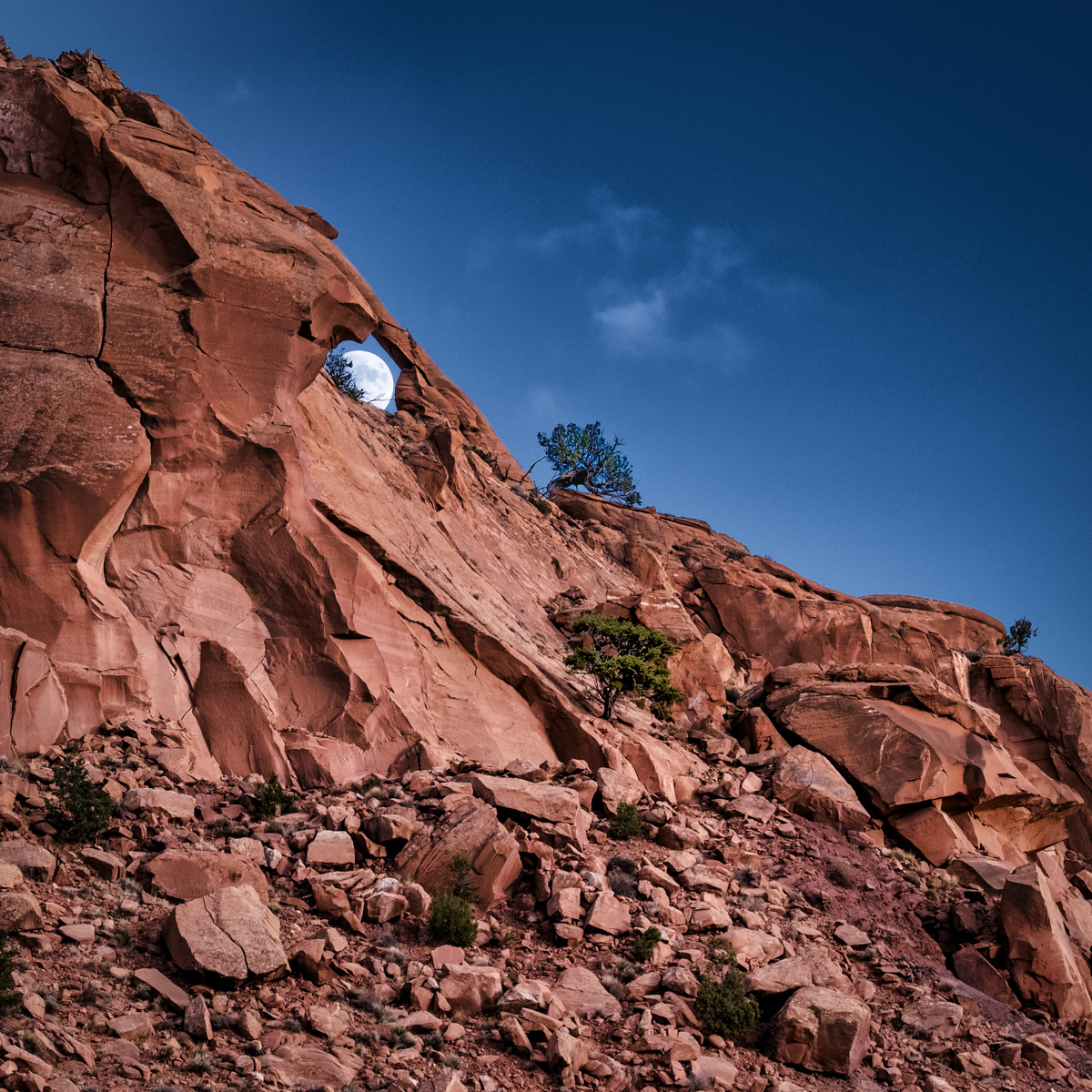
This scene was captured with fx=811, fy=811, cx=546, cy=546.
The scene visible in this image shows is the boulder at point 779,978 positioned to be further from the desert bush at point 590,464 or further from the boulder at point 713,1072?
the desert bush at point 590,464

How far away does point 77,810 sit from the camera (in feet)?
32.1

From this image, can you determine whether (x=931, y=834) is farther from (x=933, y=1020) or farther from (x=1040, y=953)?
(x=933, y=1020)

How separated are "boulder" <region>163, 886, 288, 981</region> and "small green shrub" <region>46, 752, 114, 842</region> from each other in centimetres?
208

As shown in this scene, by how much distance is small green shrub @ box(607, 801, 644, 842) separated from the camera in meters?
14.6

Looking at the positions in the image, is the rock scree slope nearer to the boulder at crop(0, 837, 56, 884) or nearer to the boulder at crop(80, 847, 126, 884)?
the boulder at crop(80, 847, 126, 884)

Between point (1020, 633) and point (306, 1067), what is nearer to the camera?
point (306, 1067)

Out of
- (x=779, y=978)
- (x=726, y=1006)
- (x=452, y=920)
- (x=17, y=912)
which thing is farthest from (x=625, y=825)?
(x=17, y=912)

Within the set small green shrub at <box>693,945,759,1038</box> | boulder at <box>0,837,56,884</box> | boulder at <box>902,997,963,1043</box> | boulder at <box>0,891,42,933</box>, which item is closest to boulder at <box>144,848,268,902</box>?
boulder at <box>0,837,56,884</box>

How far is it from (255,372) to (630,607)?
14.8m

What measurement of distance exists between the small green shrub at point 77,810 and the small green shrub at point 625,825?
324 inches

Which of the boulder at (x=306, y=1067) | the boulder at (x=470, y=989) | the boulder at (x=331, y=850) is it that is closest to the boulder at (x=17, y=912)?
the boulder at (x=306, y=1067)

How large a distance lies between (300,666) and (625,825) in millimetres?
6566

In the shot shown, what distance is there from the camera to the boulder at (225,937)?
805 cm

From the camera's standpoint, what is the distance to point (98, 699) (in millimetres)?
12047
